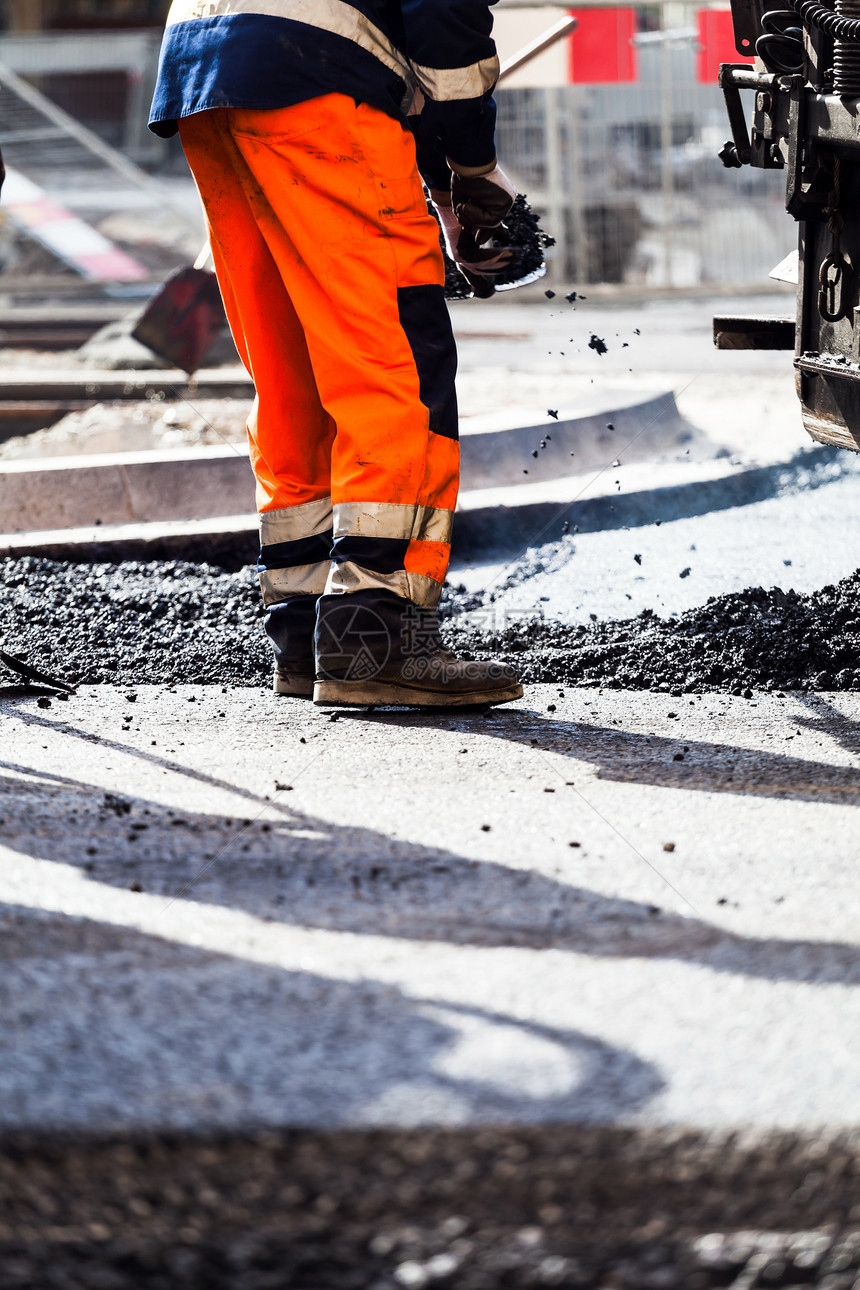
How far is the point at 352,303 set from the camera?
122 inches

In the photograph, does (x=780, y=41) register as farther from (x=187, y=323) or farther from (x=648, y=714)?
(x=187, y=323)

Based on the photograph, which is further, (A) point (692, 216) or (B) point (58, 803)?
(A) point (692, 216)

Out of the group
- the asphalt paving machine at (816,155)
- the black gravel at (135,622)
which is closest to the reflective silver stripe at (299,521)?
the black gravel at (135,622)

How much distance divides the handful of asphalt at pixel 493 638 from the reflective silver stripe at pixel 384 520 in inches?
23.6

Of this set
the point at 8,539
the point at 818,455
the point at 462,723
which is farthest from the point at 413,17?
the point at 818,455

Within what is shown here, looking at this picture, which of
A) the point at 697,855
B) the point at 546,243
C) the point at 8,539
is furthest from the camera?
the point at 8,539

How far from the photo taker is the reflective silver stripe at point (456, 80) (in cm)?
304

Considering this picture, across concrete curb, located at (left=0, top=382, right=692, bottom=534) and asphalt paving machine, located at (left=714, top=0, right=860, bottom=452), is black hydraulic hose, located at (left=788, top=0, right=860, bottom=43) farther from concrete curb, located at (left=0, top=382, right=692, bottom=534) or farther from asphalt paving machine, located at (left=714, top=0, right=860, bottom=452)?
concrete curb, located at (left=0, top=382, right=692, bottom=534)

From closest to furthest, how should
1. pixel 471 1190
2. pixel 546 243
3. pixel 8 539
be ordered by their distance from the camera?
pixel 471 1190 → pixel 546 243 → pixel 8 539

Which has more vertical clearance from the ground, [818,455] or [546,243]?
[546,243]

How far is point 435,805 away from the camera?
8.46 feet

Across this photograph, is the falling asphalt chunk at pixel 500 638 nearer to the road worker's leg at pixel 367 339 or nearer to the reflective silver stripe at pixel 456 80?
the road worker's leg at pixel 367 339

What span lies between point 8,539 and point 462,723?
208cm

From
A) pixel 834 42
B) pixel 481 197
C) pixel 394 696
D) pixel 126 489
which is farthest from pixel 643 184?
pixel 394 696
